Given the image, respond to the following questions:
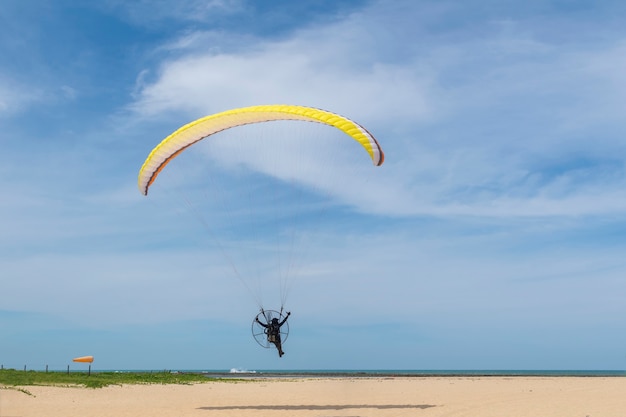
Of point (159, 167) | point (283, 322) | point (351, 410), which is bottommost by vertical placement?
point (351, 410)

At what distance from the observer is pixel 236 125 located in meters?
19.9

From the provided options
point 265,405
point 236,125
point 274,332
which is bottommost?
point 265,405

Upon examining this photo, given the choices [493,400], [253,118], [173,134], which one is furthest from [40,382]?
[493,400]

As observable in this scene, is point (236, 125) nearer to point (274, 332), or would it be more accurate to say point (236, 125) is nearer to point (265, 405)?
point (274, 332)

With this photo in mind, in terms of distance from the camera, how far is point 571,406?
20844 millimetres

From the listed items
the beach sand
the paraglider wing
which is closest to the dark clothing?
the beach sand

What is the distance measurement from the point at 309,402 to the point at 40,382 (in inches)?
537

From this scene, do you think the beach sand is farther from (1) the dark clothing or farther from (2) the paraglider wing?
(2) the paraglider wing

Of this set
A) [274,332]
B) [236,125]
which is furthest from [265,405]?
[236,125]

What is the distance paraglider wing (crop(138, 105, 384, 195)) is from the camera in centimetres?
1864

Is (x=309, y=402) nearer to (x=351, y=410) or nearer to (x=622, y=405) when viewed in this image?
(x=351, y=410)

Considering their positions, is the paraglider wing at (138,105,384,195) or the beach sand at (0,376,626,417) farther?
the paraglider wing at (138,105,384,195)

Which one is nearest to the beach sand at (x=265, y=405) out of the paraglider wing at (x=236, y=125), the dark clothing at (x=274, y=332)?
the dark clothing at (x=274, y=332)

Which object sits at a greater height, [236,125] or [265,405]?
[236,125]
